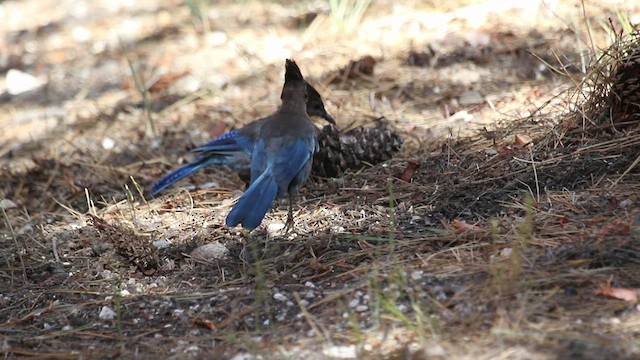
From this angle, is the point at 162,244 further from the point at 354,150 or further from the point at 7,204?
the point at 7,204

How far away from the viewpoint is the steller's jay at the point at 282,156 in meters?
3.78

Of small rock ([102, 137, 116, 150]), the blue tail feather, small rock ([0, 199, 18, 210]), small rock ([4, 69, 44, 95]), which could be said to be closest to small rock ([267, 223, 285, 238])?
the blue tail feather

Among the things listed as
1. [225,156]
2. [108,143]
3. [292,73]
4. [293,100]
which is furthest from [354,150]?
[108,143]

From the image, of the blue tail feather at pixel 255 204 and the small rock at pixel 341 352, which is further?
the blue tail feather at pixel 255 204

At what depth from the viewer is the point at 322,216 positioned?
4.05m

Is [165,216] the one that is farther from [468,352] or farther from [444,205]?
[468,352]

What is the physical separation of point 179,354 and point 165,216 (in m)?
1.50

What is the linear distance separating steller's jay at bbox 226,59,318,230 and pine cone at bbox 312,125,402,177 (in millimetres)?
151

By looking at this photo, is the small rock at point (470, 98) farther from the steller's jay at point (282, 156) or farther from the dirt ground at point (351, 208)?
the steller's jay at point (282, 156)

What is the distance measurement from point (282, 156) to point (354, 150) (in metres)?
0.52

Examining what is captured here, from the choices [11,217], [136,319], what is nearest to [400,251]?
[136,319]

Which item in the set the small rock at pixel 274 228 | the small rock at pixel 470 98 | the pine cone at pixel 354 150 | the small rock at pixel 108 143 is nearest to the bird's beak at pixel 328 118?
the pine cone at pixel 354 150

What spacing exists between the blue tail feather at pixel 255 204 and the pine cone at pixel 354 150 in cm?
60

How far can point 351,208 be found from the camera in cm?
406
